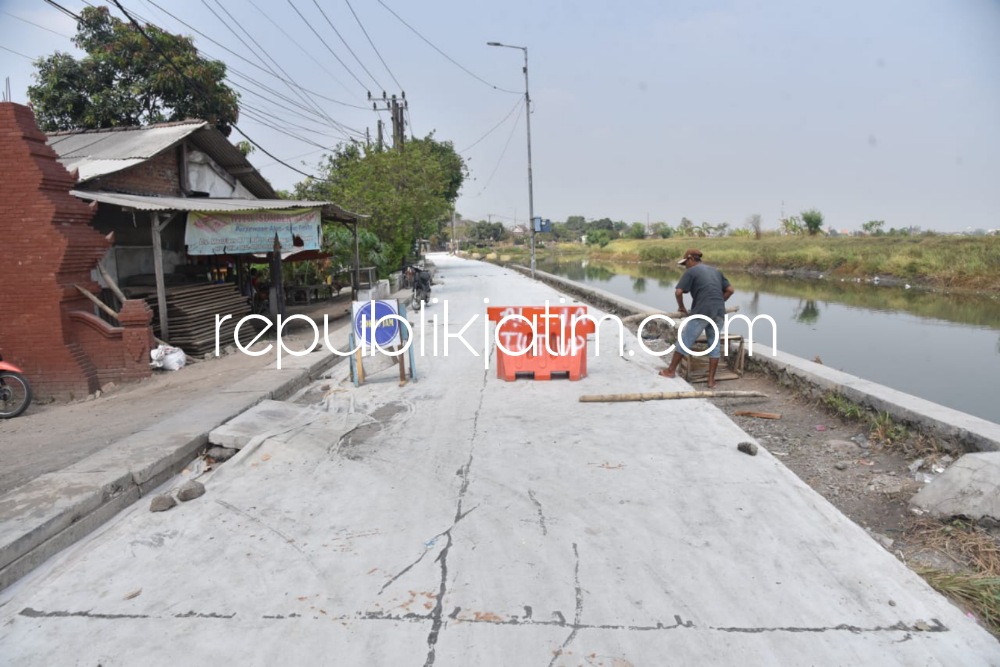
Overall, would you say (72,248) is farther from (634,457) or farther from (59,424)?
(634,457)

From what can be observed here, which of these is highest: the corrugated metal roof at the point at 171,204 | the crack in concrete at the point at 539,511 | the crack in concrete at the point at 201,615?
the corrugated metal roof at the point at 171,204

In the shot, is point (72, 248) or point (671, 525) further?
point (72, 248)

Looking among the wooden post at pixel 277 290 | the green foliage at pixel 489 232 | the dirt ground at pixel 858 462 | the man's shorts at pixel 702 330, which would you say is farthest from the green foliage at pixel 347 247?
the green foliage at pixel 489 232

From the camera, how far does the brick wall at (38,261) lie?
820cm

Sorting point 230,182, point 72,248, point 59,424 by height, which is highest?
point 230,182

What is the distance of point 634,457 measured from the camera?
17.4 feet

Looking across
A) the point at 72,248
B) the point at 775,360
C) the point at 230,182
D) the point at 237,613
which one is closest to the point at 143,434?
the point at 237,613

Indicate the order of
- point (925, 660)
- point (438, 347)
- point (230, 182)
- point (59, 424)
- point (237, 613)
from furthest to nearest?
point (230, 182) < point (438, 347) < point (59, 424) < point (237, 613) < point (925, 660)

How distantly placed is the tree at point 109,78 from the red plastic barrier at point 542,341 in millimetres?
19131

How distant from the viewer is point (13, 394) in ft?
25.7

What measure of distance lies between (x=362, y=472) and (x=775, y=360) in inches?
217

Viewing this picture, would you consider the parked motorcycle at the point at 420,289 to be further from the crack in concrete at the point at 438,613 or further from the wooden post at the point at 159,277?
the crack in concrete at the point at 438,613

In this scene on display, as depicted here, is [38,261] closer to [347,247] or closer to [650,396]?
[650,396]

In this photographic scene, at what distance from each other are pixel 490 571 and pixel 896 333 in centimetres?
1562
